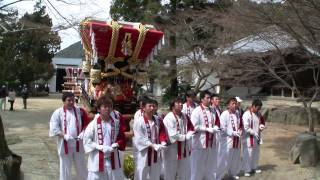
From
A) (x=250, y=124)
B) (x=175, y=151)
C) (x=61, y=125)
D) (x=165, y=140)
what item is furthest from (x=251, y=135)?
(x=61, y=125)

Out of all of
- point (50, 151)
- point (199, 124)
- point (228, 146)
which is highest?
point (199, 124)

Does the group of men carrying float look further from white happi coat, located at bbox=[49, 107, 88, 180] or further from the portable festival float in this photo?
the portable festival float

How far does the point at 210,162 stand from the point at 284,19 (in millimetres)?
3226

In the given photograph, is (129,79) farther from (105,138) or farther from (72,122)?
(105,138)

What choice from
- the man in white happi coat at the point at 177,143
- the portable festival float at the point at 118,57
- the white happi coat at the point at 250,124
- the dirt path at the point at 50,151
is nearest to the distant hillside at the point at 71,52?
the dirt path at the point at 50,151

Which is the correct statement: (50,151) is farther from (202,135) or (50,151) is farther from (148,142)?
(148,142)

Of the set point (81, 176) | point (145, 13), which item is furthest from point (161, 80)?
point (81, 176)

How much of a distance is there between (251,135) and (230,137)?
25.5 inches

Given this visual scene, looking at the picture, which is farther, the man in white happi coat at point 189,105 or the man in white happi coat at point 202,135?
the man in white happi coat at point 189,105

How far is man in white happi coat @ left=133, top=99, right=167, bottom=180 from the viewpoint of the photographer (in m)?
6.66

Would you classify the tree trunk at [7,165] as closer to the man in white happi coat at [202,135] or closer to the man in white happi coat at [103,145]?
the man in white happi coat at [103,145]

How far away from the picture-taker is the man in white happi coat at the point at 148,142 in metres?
6.66

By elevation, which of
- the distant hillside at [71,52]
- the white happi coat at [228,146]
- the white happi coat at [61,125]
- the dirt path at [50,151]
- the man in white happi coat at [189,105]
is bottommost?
the dirt path at [50,151]

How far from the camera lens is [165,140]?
22.3ft
